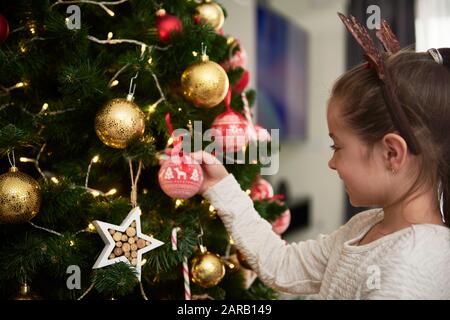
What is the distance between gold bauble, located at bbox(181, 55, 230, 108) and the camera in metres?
1.03

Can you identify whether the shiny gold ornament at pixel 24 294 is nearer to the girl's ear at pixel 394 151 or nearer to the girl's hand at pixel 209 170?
the girl's hand at pixel 209 170

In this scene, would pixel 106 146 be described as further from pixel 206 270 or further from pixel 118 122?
pixel 206 270

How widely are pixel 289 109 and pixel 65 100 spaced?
7.35ft

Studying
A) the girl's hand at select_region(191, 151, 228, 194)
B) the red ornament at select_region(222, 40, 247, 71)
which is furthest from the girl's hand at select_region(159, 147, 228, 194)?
the red ornament at select_region(222, 40, 247, 71)

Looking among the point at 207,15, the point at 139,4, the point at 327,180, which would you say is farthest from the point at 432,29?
the point at 139,4

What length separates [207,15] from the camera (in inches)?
46.9

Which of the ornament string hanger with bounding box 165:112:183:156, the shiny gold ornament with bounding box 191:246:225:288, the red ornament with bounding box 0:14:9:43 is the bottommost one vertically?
the shiny gold ornament with bounding box 191:246:225:288

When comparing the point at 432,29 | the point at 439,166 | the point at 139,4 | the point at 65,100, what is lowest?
the point at 439,166

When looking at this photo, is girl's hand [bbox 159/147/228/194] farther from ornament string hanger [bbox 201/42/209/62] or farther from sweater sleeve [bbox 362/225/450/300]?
sweater sleeve [bbox 362/225/450/300]

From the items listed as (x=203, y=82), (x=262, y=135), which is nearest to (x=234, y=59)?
(x=262, y=135)

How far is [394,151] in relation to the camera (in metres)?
0.83

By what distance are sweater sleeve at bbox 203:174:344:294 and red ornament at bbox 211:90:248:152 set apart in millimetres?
91

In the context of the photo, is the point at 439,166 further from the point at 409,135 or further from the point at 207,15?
the point at 207,15

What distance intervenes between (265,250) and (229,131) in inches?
9.4
